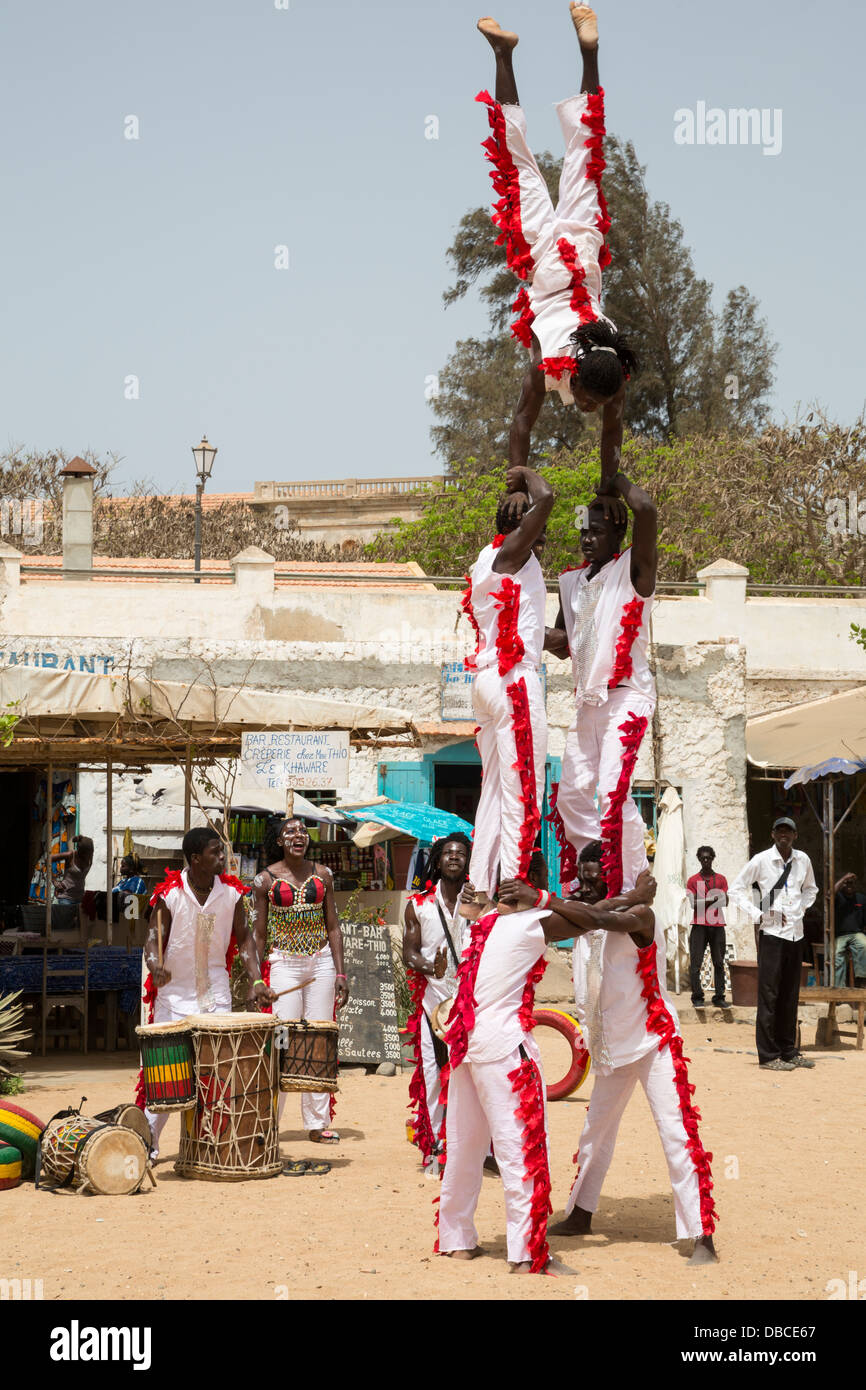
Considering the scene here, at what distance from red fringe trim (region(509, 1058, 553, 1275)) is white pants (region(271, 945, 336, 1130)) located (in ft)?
12.1

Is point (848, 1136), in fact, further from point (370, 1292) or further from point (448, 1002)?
point (370, 1292)

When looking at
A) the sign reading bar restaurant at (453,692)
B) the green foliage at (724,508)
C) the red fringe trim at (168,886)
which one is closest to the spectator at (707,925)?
the sign reading bar restaurant at (453,692)

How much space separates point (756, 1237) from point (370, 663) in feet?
43.7

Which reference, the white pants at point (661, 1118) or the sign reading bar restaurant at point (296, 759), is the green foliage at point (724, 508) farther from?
the white pants at point (661, 1118)

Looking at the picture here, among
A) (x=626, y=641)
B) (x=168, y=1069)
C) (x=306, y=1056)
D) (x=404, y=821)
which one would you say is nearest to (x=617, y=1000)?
(x=626, y=641)

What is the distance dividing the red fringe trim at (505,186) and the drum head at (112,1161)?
4719mm

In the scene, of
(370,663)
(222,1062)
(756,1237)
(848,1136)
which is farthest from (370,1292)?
(370,663)

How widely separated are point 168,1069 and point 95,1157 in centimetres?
56

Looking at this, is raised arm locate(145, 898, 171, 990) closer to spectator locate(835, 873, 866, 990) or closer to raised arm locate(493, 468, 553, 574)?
raised arm locate(493, 468, 553, 574)

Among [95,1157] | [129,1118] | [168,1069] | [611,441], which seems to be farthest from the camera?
[129,1118]

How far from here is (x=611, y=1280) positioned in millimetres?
5637

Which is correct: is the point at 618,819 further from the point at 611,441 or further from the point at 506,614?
the point at 611,441

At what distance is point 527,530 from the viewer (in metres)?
6.05

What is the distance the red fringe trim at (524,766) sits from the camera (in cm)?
592
